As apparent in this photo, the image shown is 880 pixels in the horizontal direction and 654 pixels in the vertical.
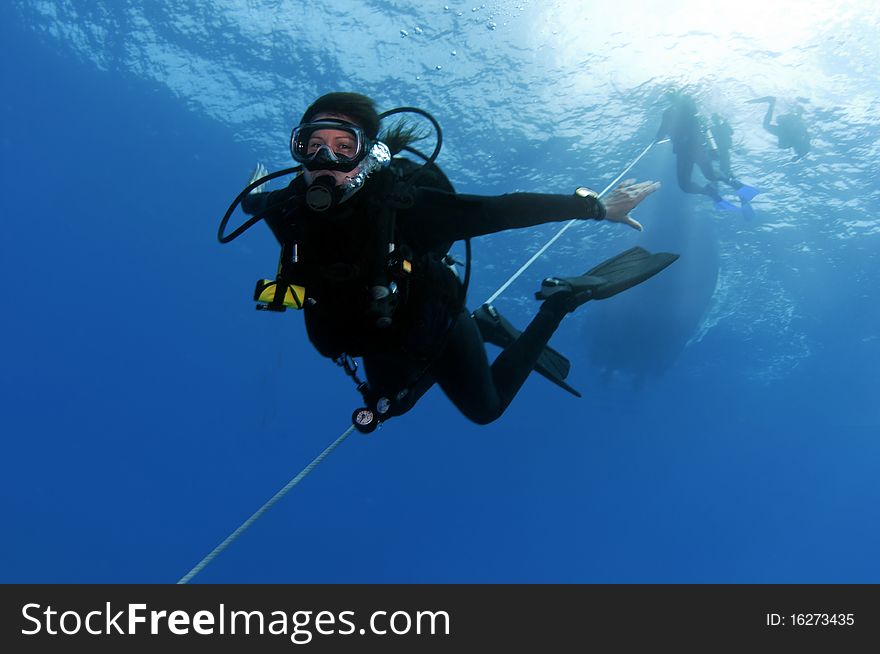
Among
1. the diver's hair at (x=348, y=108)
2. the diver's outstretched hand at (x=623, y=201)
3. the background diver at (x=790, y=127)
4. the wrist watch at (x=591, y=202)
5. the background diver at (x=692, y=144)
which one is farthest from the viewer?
the background diver at (x=692, y=144)

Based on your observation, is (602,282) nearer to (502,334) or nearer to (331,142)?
(502,334)

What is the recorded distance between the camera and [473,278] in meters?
27.0

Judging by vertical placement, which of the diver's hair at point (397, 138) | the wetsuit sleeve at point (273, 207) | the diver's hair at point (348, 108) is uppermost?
the diver's hair at point (397, 138)

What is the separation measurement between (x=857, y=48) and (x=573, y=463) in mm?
45068

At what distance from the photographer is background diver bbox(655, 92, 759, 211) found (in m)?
14.6

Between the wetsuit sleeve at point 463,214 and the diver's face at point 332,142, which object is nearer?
the diver's face at point 332,142

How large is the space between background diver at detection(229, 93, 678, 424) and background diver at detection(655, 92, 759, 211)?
11.7 meters

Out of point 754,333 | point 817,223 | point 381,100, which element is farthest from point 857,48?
point 754,333

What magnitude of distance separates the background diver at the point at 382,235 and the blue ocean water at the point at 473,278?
11.8 metres

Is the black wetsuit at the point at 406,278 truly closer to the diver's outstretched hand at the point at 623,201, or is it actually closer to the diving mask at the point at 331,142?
the diving mask at the point at 331,142

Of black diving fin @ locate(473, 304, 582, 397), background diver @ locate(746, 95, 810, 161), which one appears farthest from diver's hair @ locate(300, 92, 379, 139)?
background diver @ locate(746, 95, 810, 161)

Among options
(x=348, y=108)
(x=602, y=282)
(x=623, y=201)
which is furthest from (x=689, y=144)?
(x=348, y=108)

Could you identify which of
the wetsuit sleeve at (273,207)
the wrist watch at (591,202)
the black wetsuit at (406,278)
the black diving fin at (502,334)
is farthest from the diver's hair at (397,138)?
the black diving fin at (502,334)

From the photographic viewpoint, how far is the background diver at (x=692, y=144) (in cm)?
1461
